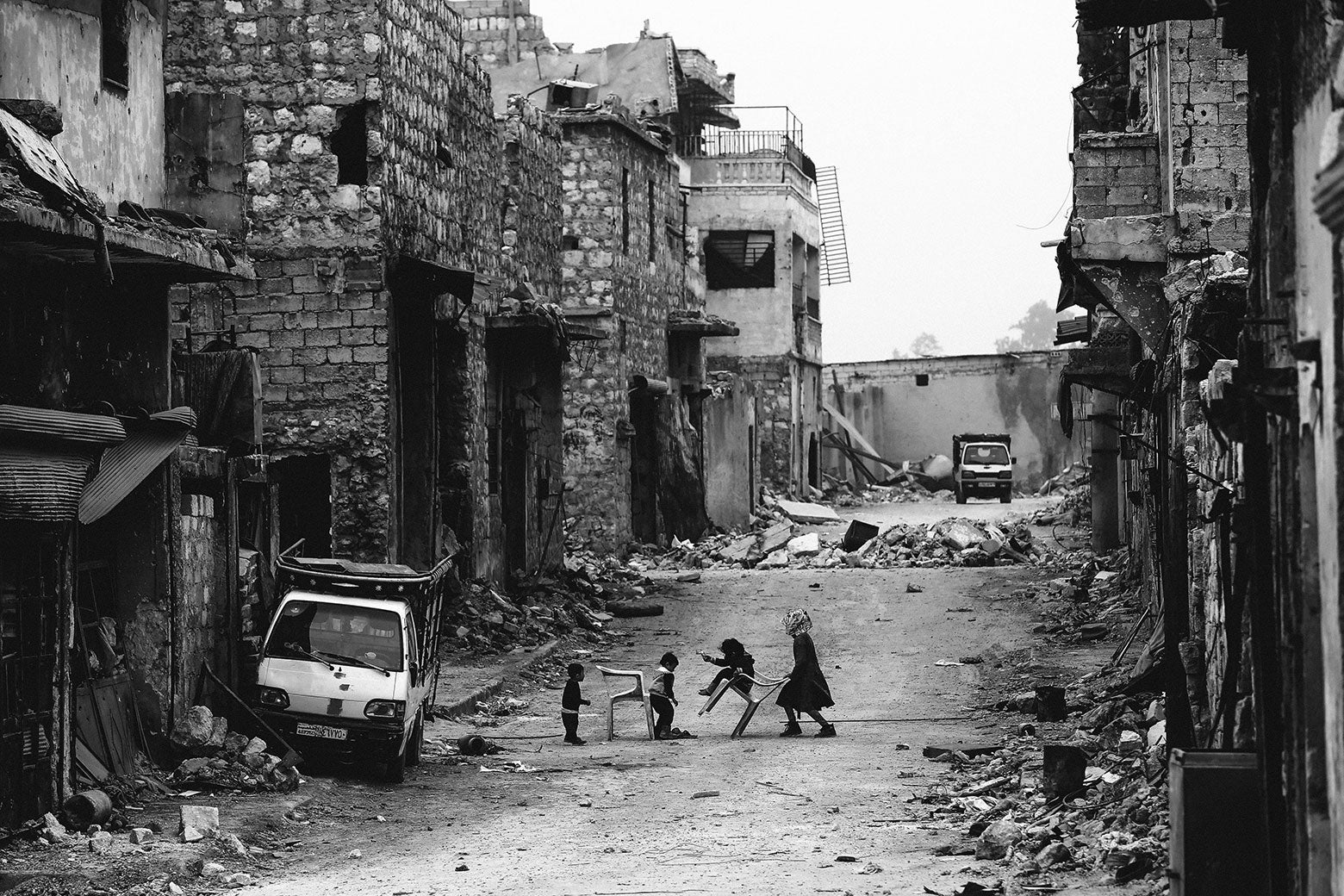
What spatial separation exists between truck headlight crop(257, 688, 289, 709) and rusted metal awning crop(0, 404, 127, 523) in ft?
8.72

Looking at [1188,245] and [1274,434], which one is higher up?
[1188,245]

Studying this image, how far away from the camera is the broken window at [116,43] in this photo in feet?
42.7

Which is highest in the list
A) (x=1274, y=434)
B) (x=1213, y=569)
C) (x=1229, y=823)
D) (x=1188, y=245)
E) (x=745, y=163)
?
(x=745, y=163)

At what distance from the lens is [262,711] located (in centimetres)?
1327

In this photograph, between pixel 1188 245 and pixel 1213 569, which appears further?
pixel 1188 245

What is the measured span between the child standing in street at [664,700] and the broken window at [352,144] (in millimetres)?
6671

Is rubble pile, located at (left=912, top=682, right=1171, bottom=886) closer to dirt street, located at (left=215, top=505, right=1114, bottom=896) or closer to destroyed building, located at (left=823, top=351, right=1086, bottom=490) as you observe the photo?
dirt street, located at (left=215, top=505, right=1114, bottom=896)

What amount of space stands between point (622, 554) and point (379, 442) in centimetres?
1343

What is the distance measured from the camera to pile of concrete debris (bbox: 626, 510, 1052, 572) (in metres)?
30.4

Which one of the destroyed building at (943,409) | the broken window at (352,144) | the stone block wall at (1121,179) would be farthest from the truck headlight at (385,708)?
the destroyed building at (943,409)

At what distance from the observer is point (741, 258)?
47.4 metres

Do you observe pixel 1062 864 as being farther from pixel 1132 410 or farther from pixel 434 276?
pixel 1132 410

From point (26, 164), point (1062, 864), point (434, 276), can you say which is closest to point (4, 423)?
point (26, 164)

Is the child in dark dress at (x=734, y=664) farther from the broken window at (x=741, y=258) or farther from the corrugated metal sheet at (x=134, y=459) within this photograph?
the broken window at (x=741, y=258)
